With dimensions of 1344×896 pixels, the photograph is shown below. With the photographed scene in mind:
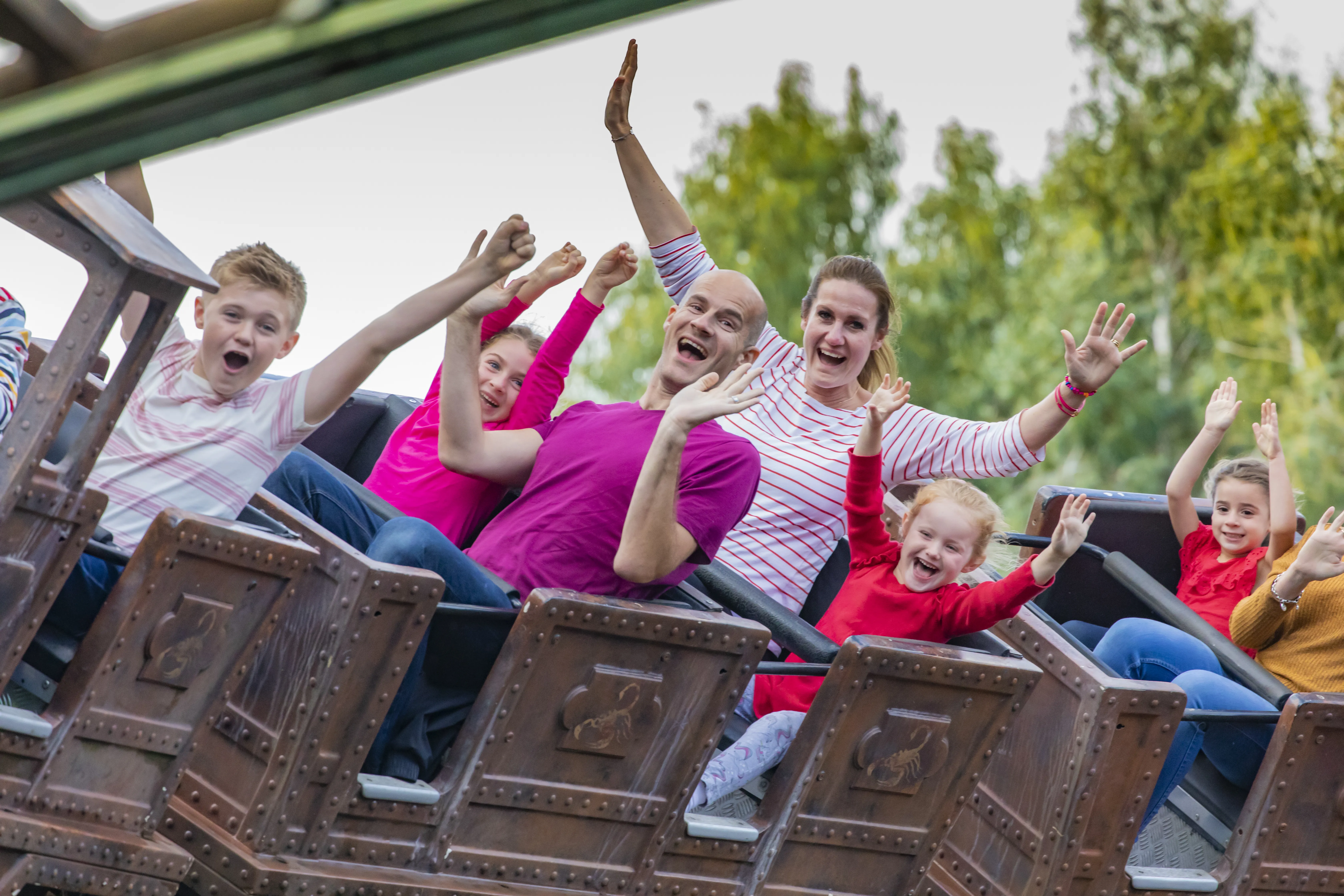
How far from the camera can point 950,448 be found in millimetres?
3420

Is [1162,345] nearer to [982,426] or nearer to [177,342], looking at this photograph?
[982,426]

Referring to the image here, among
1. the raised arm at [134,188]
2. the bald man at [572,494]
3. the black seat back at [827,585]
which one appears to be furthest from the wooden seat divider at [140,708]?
the black seat back at [827,585]

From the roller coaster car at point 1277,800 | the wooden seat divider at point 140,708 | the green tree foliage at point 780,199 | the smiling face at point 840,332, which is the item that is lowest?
the wooden seat divider at point 140,708

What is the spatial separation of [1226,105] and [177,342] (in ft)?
55.6

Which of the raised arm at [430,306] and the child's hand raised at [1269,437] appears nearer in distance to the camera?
the raised arm at [430,306]

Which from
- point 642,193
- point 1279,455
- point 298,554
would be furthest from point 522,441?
point 1279,455

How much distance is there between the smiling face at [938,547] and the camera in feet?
10.3

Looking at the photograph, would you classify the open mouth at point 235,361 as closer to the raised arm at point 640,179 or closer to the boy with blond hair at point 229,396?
the boy with blond hair at point 229,396

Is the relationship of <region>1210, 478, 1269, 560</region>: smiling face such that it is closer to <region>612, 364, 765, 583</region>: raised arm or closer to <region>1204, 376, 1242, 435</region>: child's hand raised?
<region>1204, 376, 1242, 435</region>: child's hand raised

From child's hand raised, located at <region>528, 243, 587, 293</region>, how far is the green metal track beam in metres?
2.34

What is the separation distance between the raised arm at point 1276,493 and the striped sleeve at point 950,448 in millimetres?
739

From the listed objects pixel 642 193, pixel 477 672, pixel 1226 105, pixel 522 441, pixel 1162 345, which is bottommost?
pixel 477 672

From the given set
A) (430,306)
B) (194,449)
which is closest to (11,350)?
(194,449)

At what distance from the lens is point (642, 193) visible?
380 centimetres
